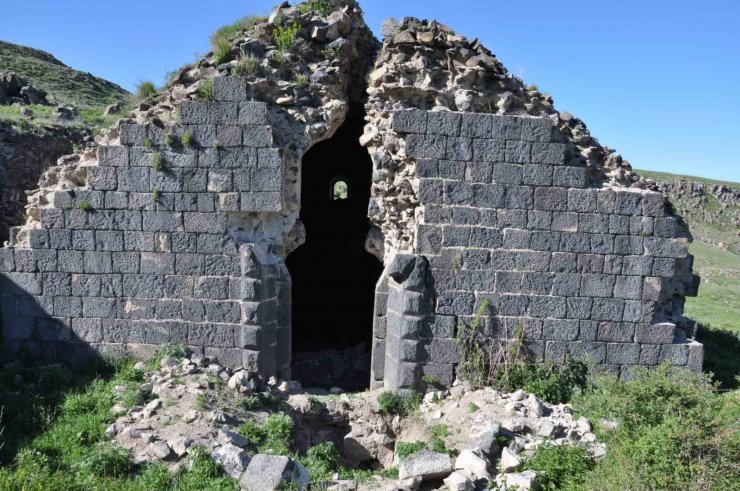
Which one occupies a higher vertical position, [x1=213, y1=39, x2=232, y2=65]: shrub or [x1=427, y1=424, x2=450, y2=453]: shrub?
[x1=213, y1=39, x2=232, y2=65]: shrub

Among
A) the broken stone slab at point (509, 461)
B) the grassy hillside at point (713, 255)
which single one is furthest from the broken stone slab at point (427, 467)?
the grassy hillside at point (713, 255)

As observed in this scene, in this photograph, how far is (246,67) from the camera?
6.61m

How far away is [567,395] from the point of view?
6531mm

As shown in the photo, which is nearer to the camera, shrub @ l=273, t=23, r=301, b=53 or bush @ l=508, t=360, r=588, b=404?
bush @ l=508, t=360, r=588, b=404

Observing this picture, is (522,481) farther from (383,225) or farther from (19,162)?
(19,162)

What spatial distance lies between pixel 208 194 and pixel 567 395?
558 cm

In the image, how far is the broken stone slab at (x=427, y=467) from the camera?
4.95 meters

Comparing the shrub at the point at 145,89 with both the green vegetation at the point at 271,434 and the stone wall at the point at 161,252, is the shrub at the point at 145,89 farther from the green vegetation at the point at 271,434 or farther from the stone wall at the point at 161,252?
the green vegetation at the point at 271,434

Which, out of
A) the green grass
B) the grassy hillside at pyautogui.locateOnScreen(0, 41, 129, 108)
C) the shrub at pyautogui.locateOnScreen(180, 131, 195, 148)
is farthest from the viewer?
the grassy hillside at pyautogui.locateOnScreen(0, 41, 129, 108)

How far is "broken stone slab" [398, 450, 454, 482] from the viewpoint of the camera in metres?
4.95

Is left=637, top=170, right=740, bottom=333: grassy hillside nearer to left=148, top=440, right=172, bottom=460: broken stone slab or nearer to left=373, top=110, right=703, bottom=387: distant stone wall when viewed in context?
left=373, top=110, right=703, bottom=387: distant stone wall

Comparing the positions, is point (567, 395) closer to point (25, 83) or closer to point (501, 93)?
point (501, 93)

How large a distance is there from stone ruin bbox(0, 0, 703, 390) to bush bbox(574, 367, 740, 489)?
4.57ft

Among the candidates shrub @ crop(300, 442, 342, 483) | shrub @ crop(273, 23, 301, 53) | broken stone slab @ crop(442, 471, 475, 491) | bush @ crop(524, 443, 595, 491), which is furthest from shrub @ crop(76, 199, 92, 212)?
bush @ crop(524, 443, 595, 491)
